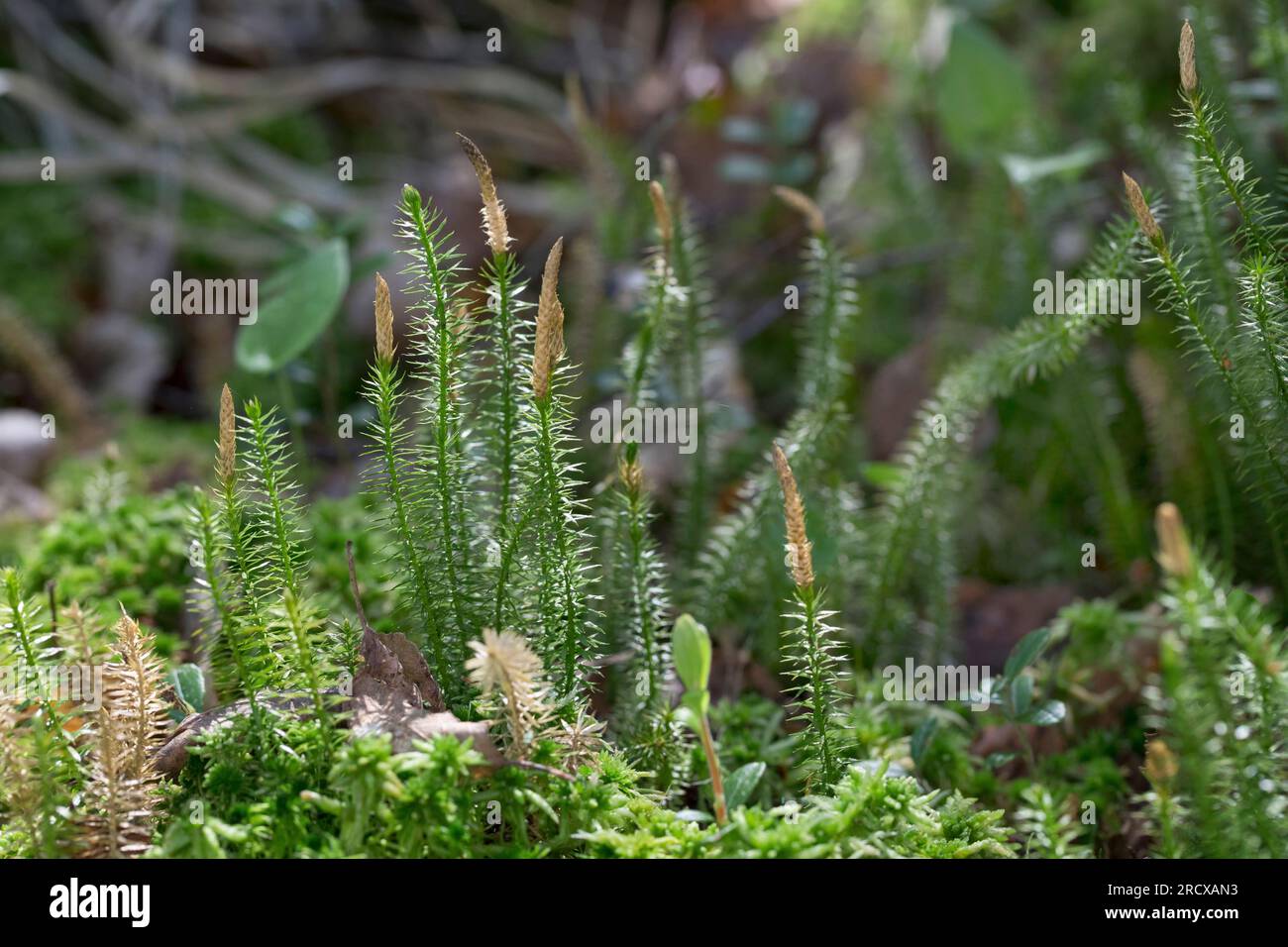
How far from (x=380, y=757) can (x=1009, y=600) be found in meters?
1.45

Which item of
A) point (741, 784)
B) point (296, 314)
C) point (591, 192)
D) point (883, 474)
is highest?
point (591, 192)

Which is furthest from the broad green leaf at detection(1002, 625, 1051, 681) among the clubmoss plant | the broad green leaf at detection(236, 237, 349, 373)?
the broad green leaf at detection(236, 237, 349, 373)

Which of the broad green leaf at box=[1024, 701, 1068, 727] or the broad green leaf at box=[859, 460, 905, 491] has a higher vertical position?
the broad green leaf at box=[859, 460, 905, 491]

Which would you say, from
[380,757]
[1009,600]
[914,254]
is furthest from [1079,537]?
[380,757]

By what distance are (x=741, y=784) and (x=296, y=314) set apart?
1088 mm

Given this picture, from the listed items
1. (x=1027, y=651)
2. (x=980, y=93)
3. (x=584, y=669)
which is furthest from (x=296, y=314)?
(x=980, y=93)

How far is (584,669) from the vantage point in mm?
1385

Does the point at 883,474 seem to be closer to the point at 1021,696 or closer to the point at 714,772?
the point at 1021,696

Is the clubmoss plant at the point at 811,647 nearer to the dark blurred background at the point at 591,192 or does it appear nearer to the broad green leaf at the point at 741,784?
the broad green leaf at the point at 741,784

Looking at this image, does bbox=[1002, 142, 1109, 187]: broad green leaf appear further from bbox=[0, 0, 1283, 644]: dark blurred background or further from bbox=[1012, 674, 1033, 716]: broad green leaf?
bbox=[1012, 674, 1033, 716]: broad green leaf

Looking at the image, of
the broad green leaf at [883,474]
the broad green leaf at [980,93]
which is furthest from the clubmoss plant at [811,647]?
the broad green leaf at [980,93]

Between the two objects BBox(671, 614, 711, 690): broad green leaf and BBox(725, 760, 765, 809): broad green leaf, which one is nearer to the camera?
BBox(671, 614, 711, 690): broad green leaf

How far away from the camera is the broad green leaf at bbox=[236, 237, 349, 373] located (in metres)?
1.81

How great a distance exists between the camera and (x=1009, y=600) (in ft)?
7.19
